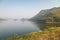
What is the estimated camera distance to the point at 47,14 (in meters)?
2.44

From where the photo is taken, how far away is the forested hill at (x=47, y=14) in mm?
2416

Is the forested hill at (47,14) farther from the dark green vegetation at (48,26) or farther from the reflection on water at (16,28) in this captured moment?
the reflection on water at (16,28)

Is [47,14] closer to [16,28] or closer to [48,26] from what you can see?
[48,26]

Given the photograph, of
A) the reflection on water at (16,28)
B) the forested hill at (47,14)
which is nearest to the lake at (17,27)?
the reflection on water at (16,28)

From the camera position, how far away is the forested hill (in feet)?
7.93

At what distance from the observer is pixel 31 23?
235 centimetres

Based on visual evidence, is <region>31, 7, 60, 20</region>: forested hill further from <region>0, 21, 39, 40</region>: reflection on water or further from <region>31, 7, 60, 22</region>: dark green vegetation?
<region>0, 21, 39, 40</region>: reflection on water

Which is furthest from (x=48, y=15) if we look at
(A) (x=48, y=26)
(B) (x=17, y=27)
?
(B) (x=17, y=27)

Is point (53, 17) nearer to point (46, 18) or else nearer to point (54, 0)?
point (46, 18)

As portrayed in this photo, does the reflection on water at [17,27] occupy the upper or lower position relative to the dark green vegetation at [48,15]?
lower

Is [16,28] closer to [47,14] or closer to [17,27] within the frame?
[17,27]

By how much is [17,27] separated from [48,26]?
0.62 m

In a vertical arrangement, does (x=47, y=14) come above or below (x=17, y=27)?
above

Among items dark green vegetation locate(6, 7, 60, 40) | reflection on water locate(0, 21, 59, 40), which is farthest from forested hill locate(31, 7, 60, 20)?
reflection on water locate(0, 21, 59, 40)
